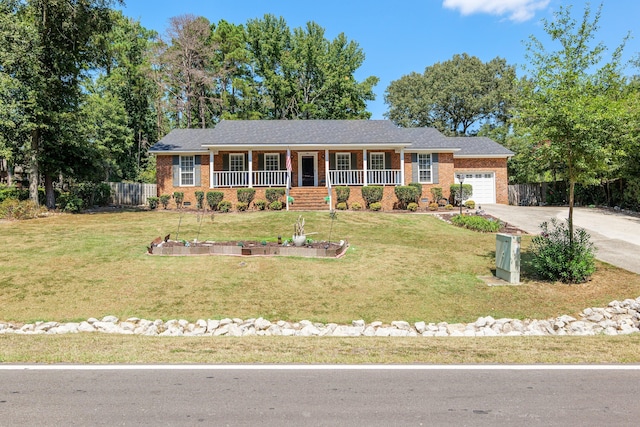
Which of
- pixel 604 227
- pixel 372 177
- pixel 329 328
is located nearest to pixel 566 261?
pixel 329 328

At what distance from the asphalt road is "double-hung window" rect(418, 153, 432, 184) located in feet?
73.1

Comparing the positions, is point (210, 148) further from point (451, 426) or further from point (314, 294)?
point (451, 426)

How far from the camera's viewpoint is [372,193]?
2375 cm

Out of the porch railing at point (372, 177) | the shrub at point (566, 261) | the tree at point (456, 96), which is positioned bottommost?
the shrub at point (566, 261)

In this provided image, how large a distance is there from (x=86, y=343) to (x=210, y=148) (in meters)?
20.0

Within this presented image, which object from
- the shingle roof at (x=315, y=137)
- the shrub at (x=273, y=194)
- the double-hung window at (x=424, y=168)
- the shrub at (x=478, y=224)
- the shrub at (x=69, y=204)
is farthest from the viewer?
the double-hung window at (x=424, y=168)

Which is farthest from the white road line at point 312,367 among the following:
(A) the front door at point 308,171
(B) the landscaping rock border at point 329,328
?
(A) the front door at point 308,171

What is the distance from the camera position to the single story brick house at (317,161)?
2527 centimetres

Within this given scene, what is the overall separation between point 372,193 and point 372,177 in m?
1.92

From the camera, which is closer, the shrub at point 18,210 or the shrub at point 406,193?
the shrub at point 18,210

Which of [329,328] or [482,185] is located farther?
[482,185]

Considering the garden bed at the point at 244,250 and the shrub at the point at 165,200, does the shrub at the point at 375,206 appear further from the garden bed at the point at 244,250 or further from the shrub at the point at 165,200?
the shrub at the point at 165,200

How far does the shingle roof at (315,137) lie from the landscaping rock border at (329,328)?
58.2ft

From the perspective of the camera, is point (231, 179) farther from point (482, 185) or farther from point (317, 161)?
point (482, 185)
